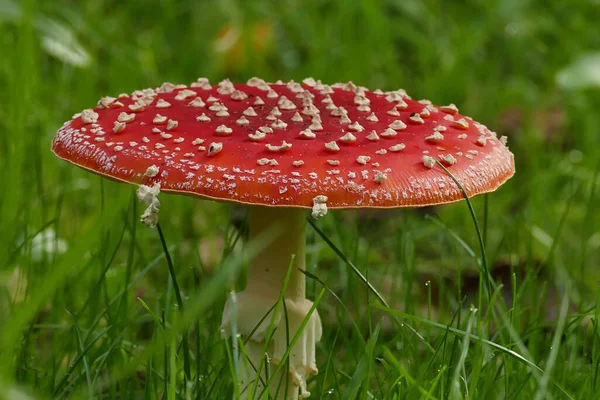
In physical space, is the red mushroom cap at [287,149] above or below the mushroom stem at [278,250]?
above

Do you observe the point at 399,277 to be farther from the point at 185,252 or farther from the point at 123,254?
the point at 123,254

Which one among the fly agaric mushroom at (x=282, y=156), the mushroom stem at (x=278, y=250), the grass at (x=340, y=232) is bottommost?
the grass at (x=340, y=232)

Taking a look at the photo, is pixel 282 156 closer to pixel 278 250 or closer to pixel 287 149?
pixel 287 149

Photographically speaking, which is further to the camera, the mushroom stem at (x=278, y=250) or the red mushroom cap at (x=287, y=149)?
the mushroom stem at (x=278, y=250)

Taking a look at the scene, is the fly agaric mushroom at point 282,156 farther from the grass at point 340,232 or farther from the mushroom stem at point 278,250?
the grass at point 340,232

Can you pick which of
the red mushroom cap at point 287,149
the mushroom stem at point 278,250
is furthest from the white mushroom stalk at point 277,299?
the red mushroom cap at point 287,149

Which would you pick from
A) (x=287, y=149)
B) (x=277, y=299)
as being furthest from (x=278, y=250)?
(x=287, y=149)

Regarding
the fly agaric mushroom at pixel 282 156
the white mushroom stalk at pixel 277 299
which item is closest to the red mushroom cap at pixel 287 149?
the fly agaric mushroom at pixel 282 156

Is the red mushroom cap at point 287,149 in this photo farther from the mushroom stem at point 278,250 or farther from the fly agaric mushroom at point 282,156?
the mushroom stem at point 278,250
